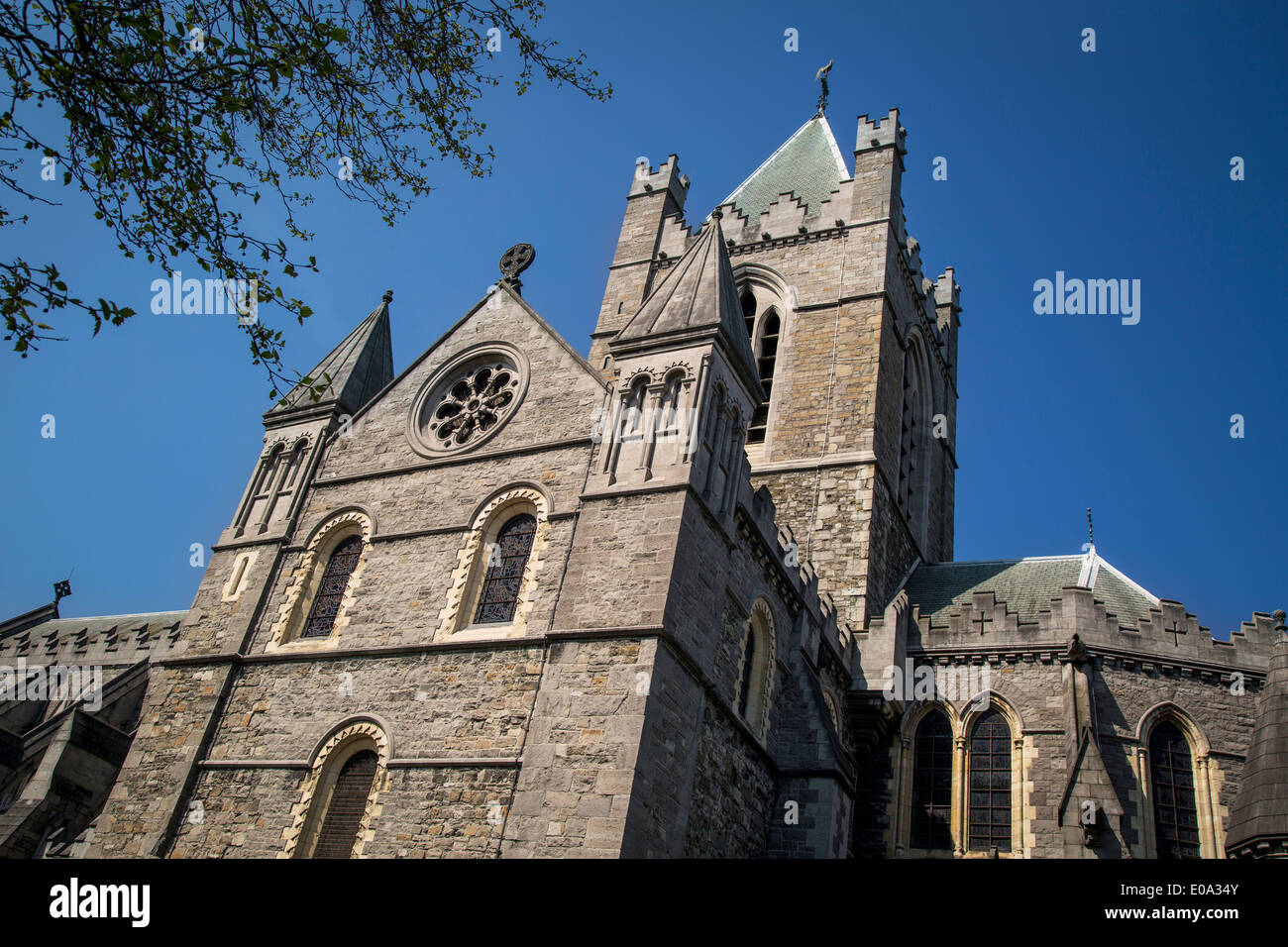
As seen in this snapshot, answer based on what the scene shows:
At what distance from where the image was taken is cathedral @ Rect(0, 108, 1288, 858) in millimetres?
12078

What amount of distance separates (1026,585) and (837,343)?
23.9ft

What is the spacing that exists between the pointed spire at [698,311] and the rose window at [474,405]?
2.13 m

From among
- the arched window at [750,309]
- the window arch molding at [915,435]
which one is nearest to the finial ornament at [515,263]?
the arched window at [750,309]

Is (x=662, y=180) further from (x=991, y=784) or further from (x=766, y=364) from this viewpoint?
(x=991, y=784)

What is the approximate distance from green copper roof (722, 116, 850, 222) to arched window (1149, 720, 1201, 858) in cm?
1635

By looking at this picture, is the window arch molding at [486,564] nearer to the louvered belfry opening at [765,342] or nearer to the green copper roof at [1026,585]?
the green copper roof at [1026,585]

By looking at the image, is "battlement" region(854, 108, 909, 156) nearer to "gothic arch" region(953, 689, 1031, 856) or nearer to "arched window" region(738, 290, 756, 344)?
"arched window" region(738, 290, 756, 344)

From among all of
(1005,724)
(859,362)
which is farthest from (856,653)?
(859,362)

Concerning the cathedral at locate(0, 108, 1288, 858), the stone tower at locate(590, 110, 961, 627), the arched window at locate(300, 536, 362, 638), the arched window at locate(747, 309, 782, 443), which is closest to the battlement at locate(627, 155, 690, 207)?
the stone tower at locate(590, 110, 961, 627)

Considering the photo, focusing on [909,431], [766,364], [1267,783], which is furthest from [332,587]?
[909,431]

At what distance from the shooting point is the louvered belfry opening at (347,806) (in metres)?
12.6

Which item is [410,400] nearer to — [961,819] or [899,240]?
[961,819]

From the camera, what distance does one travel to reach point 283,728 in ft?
45.4
